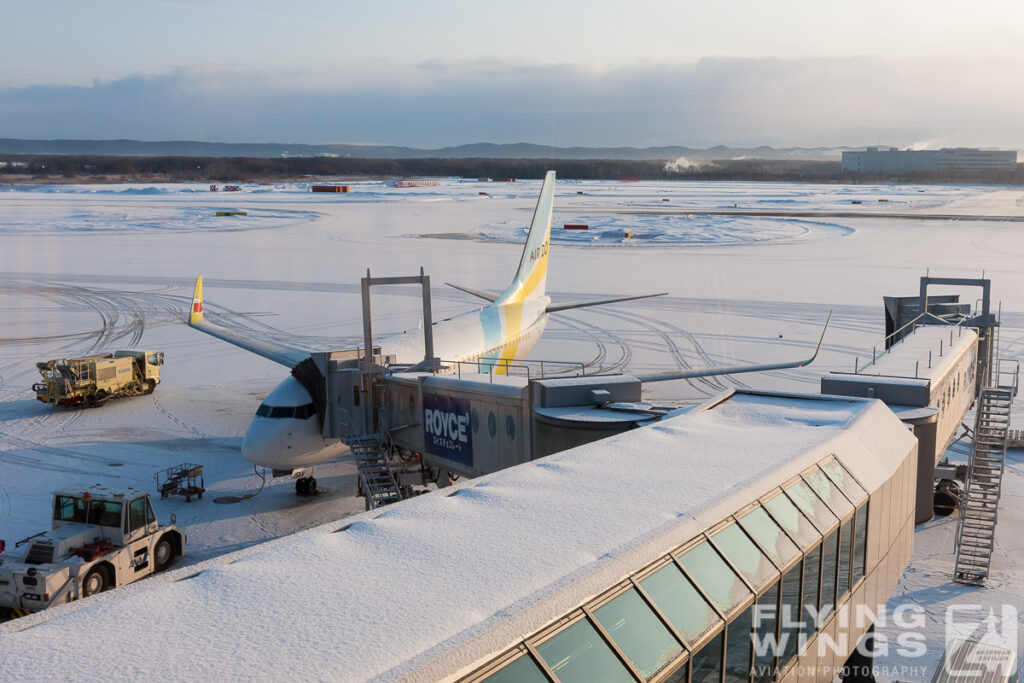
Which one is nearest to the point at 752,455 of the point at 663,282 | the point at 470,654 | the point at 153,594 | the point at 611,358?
the point at 470,654

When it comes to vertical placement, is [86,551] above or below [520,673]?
below

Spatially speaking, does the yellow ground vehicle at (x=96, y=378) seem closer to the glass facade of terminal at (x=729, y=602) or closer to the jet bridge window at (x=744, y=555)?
the glass facade of terminal at (x=729, y=602)

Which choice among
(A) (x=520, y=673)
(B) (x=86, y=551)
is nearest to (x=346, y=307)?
(B) (x=86, y=551)

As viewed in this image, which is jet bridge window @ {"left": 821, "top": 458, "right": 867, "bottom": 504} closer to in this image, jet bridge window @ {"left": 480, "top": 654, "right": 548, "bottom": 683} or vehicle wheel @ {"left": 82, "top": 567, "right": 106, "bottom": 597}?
jet bridge window @ {"left": 480, "top": 654, "right": 548, "bottom": 683}

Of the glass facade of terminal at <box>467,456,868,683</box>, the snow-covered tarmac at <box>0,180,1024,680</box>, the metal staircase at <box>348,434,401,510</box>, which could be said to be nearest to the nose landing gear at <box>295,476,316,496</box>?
the snow-covered tarmac at <box>0,180,1024,680</box>

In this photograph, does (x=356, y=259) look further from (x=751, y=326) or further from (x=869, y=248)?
(x=869, y=248)

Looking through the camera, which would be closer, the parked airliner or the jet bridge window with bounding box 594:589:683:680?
the jet bridge window with bounding box 594:589:683:680

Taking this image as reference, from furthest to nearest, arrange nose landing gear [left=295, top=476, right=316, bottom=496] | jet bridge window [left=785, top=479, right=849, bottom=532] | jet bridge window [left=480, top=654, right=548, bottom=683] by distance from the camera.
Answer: nose landing gear [left=295, top=476, right=316, bottom=496] < jet bridge window [left=785, top=479, right=849, bottom=532] < jet bridge window [left=480, top=654, right=548, bottom=683]

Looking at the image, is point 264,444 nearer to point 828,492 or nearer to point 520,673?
point 828,492
